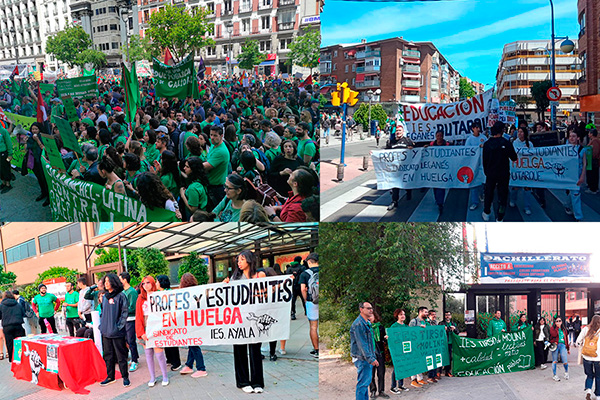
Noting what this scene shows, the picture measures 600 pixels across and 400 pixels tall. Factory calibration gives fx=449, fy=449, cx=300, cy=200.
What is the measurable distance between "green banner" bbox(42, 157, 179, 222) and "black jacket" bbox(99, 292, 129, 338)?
0.98m

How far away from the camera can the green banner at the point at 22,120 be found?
25.0 ft

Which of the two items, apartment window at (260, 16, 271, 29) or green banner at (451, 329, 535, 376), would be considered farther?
green banner at (451, 329, 535, 376)

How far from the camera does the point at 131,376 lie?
5.57m

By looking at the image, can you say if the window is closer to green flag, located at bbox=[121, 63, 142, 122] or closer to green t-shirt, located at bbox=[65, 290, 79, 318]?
green t-shirt, located at bbox=[65, 290, 79, 318]

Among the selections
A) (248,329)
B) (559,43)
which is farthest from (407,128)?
(559,43)

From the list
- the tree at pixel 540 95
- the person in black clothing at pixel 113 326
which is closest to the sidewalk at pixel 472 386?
the person in black clothing at pixel 113 326

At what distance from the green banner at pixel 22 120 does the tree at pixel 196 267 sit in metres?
3.44

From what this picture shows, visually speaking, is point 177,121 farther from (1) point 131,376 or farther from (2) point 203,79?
(1) point 131,376

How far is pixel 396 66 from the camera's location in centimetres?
1074

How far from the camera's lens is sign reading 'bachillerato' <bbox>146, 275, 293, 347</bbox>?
4.89 meters

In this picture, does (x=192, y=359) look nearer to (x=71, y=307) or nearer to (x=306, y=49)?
(x=71, y=307)

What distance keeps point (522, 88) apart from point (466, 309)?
9.51m

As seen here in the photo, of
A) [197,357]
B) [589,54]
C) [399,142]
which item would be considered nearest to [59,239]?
[197,357]

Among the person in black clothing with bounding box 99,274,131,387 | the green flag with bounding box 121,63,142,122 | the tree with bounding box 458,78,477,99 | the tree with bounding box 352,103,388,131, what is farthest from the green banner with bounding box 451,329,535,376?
the tree with bounding box 352,103,388,131
